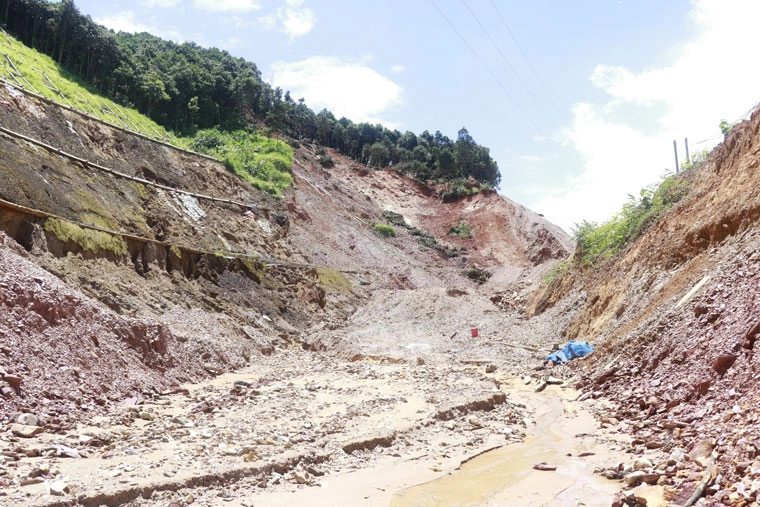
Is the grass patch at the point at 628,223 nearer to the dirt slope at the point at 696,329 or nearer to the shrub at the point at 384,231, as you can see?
the dirt slope at the point at 696,329

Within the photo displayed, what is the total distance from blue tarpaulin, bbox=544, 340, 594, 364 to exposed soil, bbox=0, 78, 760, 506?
555 mm

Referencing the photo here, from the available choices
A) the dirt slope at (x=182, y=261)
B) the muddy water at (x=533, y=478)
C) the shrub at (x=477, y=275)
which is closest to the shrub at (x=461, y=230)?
the shrub at (x=477, y=275)

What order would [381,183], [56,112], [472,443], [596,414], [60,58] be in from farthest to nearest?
[381,183], [60,58], [56,112], [596,414], [472,443]

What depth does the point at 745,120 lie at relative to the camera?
621 inches

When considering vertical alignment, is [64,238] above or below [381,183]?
below

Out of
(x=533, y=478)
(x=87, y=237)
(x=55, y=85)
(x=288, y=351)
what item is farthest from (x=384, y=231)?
(x=533, y=478)

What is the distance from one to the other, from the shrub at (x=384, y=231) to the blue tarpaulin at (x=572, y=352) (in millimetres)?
34737

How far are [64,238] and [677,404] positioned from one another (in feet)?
52.8

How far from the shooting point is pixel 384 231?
167 ft

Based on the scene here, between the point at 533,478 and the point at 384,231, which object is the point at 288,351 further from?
the point at 384,231

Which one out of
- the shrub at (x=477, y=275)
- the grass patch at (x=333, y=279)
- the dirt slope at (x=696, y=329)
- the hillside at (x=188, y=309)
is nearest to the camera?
the dirt slope at (x=696, y=329)

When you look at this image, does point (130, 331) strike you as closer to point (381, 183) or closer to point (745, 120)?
point (745, 120)

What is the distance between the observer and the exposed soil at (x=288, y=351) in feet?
22.7

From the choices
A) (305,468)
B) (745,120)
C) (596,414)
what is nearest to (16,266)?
(305,468)
